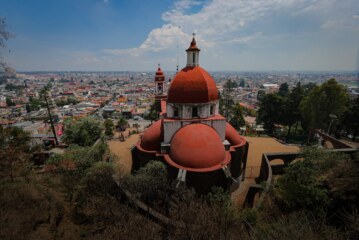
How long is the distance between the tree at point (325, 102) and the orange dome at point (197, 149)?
17.4 m

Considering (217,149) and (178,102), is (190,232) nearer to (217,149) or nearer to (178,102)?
(217,149)

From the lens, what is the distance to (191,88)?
1452 cm

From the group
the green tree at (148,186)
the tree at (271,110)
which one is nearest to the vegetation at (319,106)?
the tree at (271,110)

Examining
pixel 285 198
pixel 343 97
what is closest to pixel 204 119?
pixel 285 198

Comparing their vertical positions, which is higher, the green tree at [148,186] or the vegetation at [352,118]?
the vegetation at [352,118]

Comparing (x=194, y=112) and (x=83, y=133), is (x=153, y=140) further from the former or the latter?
(x=83, y=133)

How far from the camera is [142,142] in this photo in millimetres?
15555

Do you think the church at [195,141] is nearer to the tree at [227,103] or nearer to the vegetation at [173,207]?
the vegetation at [173,207]

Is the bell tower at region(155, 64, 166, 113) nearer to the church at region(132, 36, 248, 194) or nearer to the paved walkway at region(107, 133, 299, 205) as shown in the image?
the paved walkway at region(107, 133, 299, 205)

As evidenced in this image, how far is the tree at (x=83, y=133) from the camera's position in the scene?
2129 centimetres

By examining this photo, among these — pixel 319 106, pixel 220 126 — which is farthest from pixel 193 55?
pixel 319 106

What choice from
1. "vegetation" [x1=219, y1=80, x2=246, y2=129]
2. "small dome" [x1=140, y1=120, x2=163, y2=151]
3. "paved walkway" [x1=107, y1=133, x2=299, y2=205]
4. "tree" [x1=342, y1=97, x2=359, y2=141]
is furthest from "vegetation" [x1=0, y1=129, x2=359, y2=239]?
"vegetation" [x1=219, y1=80, x2=246, y2=129]

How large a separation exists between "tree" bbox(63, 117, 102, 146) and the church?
8474 millimetres

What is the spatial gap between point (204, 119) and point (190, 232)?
9342 millimetres
